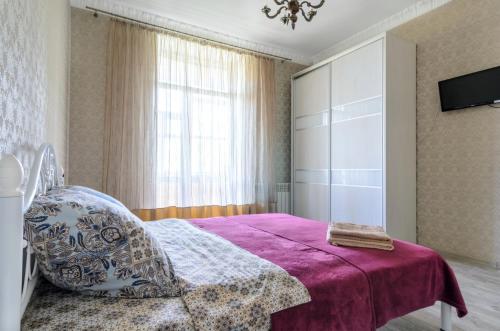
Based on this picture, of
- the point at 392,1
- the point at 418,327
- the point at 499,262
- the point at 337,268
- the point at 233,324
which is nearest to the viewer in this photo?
the point at 233,324

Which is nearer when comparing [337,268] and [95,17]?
[337,268]

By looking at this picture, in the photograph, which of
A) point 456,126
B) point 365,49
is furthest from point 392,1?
point 456,126

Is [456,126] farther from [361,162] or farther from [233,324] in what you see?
[233,324]

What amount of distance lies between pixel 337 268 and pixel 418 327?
98cm

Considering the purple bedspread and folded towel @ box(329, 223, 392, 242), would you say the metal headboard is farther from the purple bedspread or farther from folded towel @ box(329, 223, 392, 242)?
folded towel @ box(329, 223, 392, 242)

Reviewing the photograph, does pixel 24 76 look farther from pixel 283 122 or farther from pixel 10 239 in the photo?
pixel 283 122

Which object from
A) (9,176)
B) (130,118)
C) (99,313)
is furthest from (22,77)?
(130,118)

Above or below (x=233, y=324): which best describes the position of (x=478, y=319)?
below

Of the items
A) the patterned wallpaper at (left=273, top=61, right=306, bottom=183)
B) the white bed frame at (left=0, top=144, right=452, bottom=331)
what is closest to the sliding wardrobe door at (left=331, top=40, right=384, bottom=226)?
the patterned wallpaper at (left=273, top=61, right=306, bottom=183)

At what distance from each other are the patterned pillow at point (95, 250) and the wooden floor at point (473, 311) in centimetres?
157

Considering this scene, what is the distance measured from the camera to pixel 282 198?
4738mm

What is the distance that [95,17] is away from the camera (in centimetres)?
347

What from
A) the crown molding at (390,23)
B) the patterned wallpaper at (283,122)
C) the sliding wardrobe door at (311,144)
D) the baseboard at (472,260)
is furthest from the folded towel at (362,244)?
the crown molding at (390,23)

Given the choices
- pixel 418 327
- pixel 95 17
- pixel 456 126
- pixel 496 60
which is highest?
pixel 95 17
